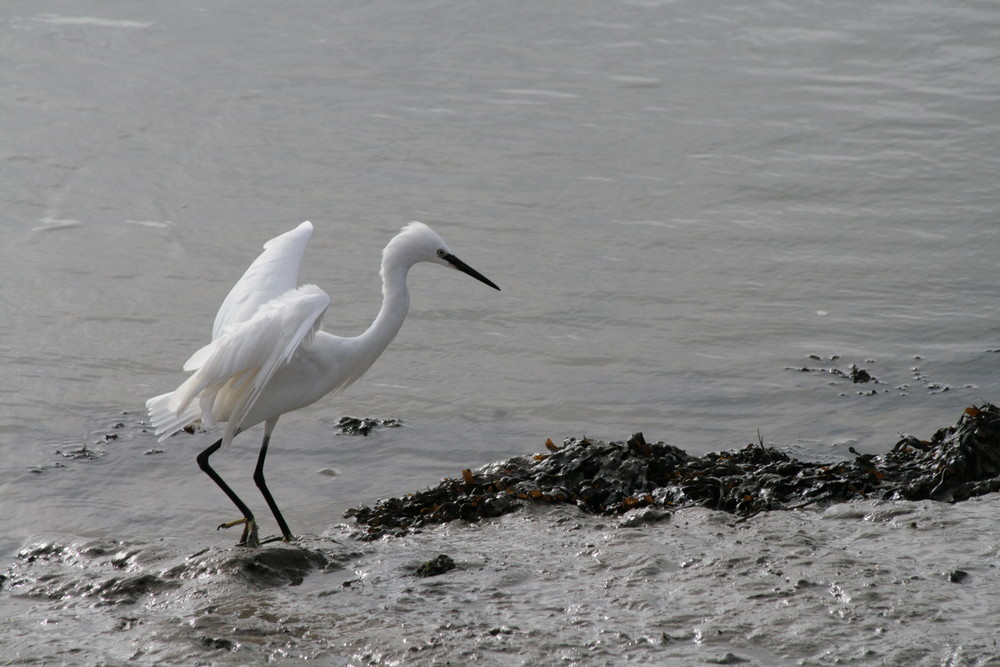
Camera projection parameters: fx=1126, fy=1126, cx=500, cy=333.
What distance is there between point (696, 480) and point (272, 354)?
2133 mm

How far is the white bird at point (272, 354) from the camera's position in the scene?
4.98 m

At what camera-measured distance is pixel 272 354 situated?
4.95 meters

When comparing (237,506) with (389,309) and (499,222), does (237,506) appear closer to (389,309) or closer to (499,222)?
(389,309)

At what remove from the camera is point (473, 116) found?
11469 millimetres

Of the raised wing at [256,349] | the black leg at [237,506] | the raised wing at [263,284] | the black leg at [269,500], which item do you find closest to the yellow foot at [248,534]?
the black leg at [237,506]

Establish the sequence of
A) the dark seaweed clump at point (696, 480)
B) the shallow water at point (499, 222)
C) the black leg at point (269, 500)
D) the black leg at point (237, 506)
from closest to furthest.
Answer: the dark seaweed clump at point (696, 480) → the black leg at point (237, 506) → the black leg at point (269, 500) → the shallow water at point (499, 222)

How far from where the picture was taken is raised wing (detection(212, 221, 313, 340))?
18.5ft

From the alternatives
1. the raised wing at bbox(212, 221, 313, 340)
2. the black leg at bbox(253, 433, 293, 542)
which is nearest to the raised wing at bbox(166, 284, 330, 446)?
the raised wing at bbox(212, 221, 313, 340)

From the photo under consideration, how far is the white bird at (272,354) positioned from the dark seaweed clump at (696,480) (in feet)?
2.35

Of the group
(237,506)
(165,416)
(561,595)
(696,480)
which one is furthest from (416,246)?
(561,595)

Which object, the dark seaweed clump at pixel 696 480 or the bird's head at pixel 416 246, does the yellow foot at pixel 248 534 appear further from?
the bird's head at pixel 416 246

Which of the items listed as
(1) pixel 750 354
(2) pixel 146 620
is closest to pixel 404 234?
(2) pixel 146 620

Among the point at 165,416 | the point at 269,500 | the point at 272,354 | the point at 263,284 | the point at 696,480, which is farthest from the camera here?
the point at 263,284

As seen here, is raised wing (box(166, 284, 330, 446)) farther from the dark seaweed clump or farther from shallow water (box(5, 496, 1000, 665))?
the dark seaweed clump
